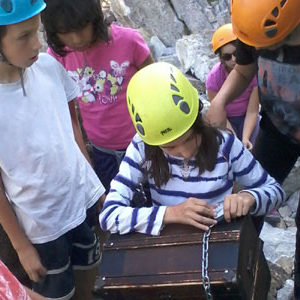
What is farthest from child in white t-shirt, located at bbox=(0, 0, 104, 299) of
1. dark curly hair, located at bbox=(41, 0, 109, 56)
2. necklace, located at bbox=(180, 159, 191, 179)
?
necklace, located at bbox=(180, 159, 191, 179)

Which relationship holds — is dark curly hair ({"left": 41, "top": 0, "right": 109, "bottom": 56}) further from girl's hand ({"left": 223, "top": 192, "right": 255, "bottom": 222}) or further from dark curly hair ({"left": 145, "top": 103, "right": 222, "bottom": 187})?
girl's hand ({"left": 223, "top": 192, "right": 255, "bottom": 222})

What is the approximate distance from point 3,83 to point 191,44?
16.0 feet

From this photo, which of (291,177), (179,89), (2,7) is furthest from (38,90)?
(291,177)

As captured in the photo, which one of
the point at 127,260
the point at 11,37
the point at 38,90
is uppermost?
the point at 11,37

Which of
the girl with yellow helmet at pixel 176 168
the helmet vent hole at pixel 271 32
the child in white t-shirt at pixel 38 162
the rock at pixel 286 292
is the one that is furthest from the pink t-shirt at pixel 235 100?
the helmet vent hole at pixel 271 32

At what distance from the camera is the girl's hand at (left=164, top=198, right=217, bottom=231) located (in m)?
2.42

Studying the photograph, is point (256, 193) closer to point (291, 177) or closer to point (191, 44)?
point (291, 177)

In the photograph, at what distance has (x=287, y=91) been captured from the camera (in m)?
2.64

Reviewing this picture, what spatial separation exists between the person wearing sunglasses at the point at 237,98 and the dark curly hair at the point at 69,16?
1.71 metres

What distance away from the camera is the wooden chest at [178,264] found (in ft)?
7.19

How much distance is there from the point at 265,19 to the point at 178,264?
119cm

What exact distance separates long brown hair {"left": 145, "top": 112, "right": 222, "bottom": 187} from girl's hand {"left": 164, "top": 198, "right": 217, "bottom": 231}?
0.22 metres

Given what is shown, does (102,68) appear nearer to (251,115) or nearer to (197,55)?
(251,115)

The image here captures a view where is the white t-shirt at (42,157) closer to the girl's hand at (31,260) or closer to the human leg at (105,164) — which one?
the girl's hand at (31,260)
